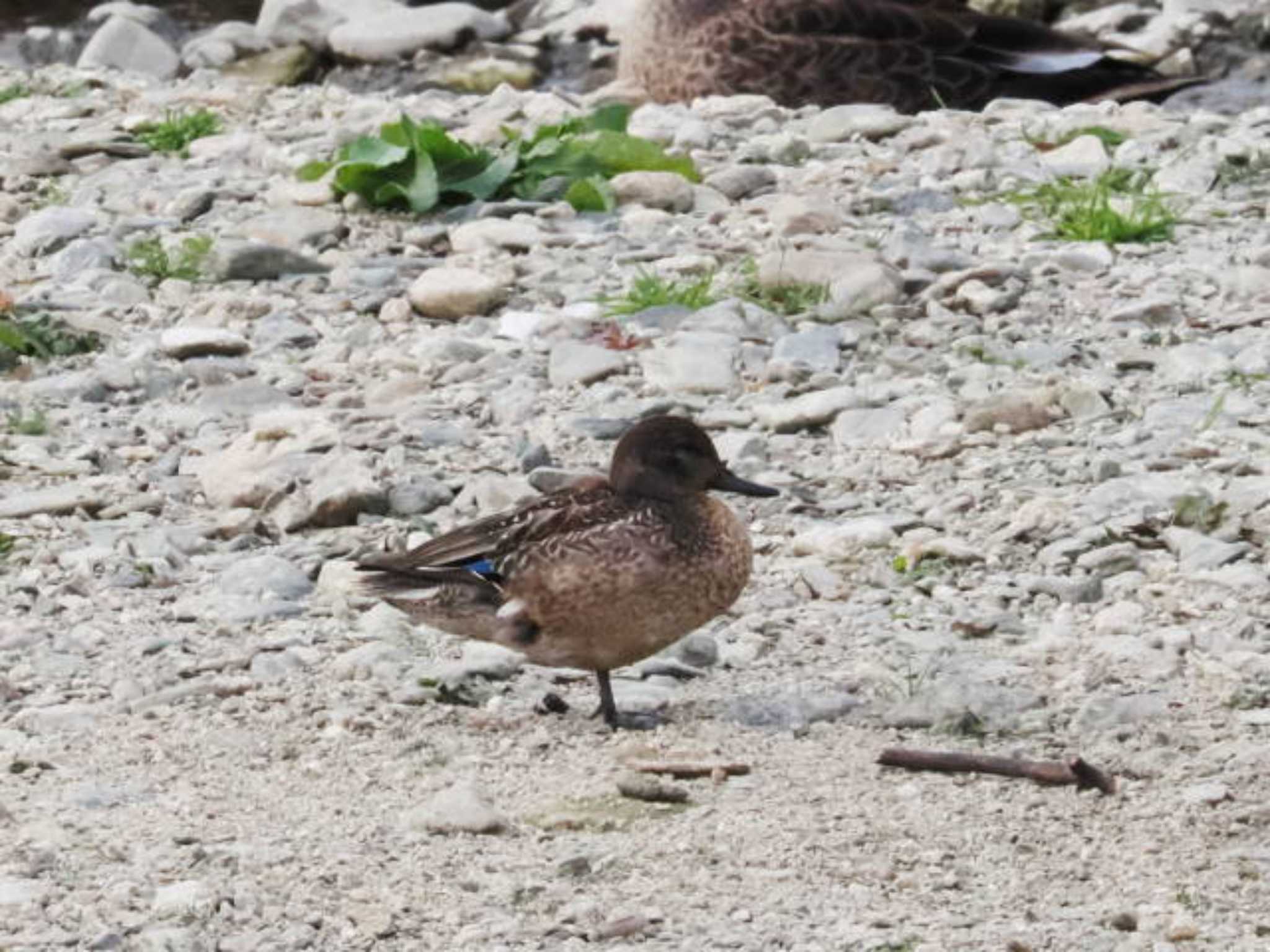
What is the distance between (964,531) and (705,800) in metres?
1.93

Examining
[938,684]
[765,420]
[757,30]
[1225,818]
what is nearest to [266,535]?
[765,420]

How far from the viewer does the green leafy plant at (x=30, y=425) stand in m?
7.97

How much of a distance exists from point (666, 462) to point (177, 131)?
6776mm

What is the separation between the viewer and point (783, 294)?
29.1 ft

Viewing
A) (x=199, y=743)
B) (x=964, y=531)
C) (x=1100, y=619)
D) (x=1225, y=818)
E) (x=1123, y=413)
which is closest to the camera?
(x=1225, y=818)

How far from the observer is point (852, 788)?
5.18 meters

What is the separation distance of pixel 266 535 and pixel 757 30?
650cm

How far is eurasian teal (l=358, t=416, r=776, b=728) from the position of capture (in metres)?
5.55

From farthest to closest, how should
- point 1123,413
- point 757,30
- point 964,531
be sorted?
1. point 757,30
2. point 1123,413
3. point 964,531

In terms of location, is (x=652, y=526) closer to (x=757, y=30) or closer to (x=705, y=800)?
(x=705, y=800)

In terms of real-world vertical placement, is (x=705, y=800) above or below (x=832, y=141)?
above

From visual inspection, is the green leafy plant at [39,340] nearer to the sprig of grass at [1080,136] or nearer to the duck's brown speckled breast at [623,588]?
the duck's brown speckled breast at [623,588]

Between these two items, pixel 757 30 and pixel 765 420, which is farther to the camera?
pixel 757 30

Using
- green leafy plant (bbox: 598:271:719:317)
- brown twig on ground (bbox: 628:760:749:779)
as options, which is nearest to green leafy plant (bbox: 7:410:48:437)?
green leafy plant (bbox: 598:271:719:317)
